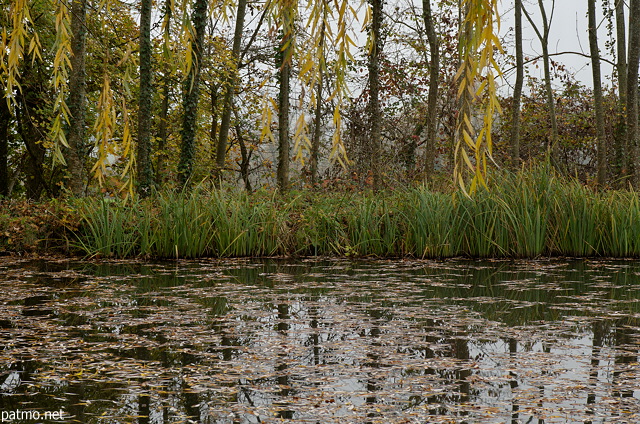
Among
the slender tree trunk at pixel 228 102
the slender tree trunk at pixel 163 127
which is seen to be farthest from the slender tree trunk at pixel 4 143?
the slender tree trunk at pixel 228 102

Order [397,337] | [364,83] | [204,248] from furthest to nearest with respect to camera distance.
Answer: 1. [364,83]
2. [204,248]
3. [397,337]

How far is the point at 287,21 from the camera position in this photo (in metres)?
2.45

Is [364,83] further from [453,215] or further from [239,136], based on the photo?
[453,215]

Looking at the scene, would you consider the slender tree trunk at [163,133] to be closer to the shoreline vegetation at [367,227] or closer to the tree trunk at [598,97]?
the shoreline vegetation at [367,227]

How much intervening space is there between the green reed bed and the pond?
1.96 meters

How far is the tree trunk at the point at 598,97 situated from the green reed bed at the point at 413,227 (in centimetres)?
392

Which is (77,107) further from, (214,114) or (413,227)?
(214,114)

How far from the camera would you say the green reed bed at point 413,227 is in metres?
7.23

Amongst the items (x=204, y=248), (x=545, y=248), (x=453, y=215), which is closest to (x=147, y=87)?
(x=204, y=248)

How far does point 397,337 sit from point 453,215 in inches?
181

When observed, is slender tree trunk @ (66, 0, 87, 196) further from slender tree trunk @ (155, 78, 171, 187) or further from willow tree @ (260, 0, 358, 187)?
willow tree @ (260, 0, 358, 187)

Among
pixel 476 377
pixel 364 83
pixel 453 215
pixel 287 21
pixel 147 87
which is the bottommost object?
pixel 476 377

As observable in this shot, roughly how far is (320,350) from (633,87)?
9622 mm

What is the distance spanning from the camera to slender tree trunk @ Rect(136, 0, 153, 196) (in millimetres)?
9508
